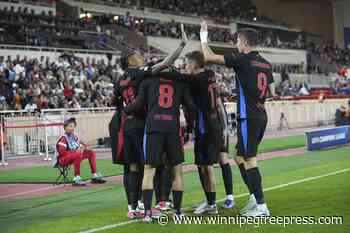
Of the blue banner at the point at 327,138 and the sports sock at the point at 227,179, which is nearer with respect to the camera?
the sports sock at the point at 227,179

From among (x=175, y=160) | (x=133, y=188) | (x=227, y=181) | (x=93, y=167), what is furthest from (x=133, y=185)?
(x=93, y=167)

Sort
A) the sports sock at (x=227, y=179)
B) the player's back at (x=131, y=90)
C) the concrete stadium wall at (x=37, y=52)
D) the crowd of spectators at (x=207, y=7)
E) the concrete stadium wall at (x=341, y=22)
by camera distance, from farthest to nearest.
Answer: the concrete stadium wall at (x=341, y=22) < the crowd of spectators at (x=207, y=7) < the concrete stadium wall at (x=37, y=52) < the sports sock at (x=227, y=179) < the player's back at (x=131, y=90)

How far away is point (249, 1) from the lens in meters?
67.9

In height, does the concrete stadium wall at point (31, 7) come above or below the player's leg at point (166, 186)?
above

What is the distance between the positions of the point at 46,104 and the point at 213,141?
17391 mm

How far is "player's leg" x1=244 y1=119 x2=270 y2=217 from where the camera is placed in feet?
28.2

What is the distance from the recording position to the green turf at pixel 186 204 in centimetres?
811

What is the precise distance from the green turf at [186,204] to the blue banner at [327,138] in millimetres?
5594

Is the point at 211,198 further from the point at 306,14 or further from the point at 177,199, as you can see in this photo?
the point at 306,14

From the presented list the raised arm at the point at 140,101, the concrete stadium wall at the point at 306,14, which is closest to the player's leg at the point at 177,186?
the raised arm at the point at 140,101

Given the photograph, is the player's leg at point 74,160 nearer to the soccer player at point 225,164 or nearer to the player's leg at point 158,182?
the player's leg at point 158,182

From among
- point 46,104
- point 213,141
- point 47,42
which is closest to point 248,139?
point 213,141

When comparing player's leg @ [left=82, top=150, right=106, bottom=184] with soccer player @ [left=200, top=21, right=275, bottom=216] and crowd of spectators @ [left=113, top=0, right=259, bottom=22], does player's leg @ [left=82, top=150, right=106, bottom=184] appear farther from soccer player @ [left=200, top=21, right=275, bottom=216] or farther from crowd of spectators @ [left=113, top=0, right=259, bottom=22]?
crowd of spectators @ [left=113, top=0, right=259, bottom=22]

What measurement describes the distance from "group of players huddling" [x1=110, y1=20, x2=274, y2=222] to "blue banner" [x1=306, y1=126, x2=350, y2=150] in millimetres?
11327
